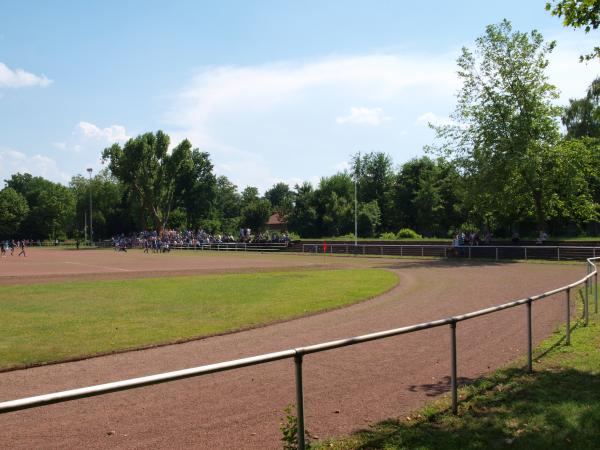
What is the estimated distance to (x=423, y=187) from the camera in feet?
252

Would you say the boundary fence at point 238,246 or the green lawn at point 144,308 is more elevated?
the boundary fence at point 238,246

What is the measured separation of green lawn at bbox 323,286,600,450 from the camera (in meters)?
5.18

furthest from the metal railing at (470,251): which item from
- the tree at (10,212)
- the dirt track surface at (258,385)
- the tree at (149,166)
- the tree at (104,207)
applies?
the tree at (10,212)

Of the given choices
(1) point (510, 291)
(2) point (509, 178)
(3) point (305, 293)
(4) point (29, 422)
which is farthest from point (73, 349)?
(2) point (509, 178)

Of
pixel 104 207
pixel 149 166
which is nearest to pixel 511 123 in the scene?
pixel 149 166

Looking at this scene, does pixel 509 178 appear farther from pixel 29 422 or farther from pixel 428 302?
pixel 29 422

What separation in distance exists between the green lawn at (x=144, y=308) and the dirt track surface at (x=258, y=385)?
2.74 feet

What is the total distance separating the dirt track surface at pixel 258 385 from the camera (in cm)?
546

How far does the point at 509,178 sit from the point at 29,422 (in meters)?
37.1

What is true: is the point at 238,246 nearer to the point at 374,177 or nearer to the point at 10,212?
the point at 374,177

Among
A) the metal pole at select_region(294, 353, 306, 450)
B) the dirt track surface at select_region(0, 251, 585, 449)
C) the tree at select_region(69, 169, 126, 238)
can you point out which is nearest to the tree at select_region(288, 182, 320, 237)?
the tree at select_region(69, 169, 126, 238)

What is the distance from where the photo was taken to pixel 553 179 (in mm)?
37469

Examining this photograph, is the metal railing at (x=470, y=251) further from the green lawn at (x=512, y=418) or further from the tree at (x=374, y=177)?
the tree at (x=374, y=177)

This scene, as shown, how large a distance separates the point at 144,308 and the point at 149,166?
7310 cm
